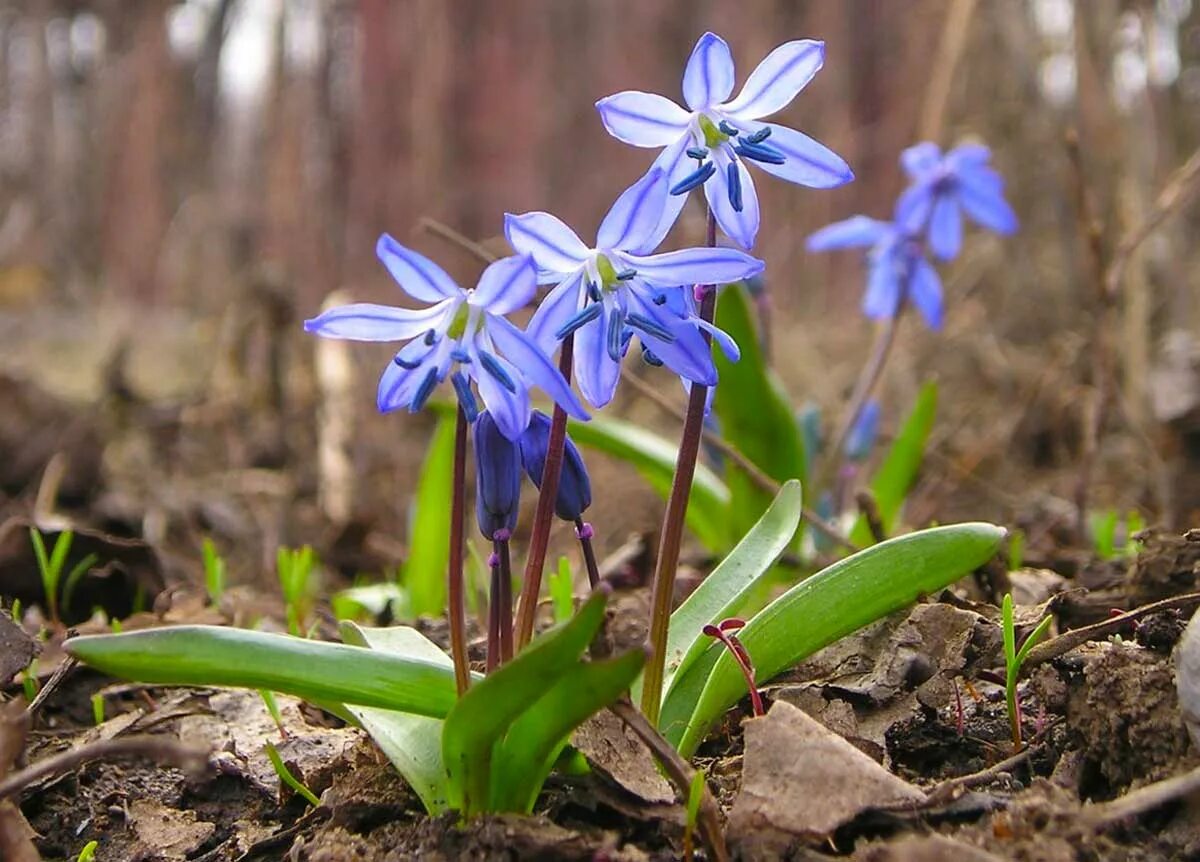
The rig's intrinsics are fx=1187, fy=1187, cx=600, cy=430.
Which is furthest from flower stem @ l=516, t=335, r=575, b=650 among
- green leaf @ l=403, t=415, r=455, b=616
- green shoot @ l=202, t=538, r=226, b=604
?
green leaf @ l=403, t=415, r=455, b=616

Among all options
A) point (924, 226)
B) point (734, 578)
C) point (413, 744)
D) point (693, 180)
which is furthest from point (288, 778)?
point (924, 226)

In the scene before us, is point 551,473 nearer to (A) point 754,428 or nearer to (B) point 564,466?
(B) point 564,466

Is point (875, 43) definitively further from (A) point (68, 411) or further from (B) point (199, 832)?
(B) point (199, 832)

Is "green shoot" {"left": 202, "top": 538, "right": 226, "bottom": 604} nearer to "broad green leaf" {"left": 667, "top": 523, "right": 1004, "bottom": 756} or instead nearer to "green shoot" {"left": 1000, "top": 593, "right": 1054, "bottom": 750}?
"broad green leaf" {"left": 667, "top": 523, "right": 1004, "bottom": 756}

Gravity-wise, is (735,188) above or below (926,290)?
above

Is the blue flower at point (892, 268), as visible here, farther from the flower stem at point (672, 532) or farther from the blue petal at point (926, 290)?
the flower stem at point (672, 532)

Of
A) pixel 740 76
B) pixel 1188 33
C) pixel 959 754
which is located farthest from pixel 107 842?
pixel 740 76
